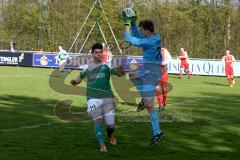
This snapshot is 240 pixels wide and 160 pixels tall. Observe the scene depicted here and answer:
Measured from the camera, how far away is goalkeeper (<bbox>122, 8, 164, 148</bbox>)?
991 centimetres

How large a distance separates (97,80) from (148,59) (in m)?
1.72

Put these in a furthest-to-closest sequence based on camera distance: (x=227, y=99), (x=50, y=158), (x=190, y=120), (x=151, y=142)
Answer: (x=227, y=99), (x=190, y=120), (x=151, y=142), (x=50, y=158)

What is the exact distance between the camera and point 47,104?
16.7 meters

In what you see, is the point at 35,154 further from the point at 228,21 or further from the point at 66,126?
the point at 228,21

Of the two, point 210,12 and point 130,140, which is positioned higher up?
point 210,12

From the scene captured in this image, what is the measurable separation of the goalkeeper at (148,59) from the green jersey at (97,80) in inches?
28.9

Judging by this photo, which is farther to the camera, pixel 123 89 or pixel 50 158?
pixel 123 89

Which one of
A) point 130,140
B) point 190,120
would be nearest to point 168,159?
point 130,140

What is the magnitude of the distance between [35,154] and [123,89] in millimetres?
7724

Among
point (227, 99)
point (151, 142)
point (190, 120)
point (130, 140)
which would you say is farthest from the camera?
point (227, 99)

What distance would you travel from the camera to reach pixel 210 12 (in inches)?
2525

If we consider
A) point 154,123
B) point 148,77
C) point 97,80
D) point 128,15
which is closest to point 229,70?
point 148,77

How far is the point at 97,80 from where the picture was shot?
9570mm

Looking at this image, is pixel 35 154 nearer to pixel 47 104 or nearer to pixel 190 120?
pixel 190 120
